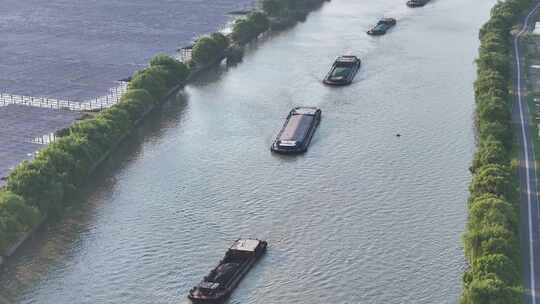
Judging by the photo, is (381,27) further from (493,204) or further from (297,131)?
(493,204)

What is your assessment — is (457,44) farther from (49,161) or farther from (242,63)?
(49,161)

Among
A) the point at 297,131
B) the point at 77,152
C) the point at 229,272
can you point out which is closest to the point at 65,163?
the point at 77,152

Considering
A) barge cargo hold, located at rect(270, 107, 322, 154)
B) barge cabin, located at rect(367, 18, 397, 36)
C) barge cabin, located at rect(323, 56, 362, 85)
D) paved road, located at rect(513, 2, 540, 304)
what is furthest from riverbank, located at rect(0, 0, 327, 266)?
paved road, located at rect(513, 2, 540, 304)

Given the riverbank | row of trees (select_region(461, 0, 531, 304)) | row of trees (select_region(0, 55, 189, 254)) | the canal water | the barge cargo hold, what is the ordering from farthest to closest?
the barge cargo hold, the riverbank, row of trees (select_region(0, 55, 189, 254)), the canal water, row of trees (select_region(461, 0, 531, 304))

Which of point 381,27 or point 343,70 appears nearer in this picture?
point 343,70

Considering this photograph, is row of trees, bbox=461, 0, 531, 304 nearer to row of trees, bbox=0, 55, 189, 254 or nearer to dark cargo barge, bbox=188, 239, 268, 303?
dark cargo barge, bbox=188, 239, 268, 303

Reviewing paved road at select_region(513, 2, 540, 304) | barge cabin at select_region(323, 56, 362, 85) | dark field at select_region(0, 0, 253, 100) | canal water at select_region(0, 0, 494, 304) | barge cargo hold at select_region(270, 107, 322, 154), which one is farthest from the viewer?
barge cabin at select_region(323, 56, 362, 85)
